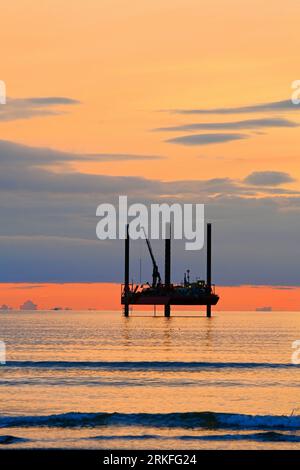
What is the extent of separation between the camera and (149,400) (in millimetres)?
62844

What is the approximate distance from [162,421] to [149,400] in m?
9.50

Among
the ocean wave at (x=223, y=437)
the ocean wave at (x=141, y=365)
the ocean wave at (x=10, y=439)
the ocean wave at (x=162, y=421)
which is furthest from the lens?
the ocean wave at (x=141, y=365)

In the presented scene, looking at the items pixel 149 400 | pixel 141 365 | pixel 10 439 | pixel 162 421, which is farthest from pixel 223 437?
pixel 141 365

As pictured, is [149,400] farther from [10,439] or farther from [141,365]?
[141,365]

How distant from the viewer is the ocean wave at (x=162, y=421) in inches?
2020

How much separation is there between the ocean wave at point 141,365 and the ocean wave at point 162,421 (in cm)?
3369

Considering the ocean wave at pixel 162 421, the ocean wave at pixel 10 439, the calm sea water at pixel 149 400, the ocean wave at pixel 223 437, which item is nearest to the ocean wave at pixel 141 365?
the calm sea water at pixel 149 400

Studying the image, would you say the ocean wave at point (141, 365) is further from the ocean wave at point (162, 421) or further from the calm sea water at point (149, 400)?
the ocean wave at point (162, 421)

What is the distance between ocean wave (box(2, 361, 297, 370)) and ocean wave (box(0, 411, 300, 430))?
1326 inches

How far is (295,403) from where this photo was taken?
203ft

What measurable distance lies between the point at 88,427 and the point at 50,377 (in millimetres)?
27095

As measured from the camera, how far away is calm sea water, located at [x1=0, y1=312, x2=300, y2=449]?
47688 millimetres
